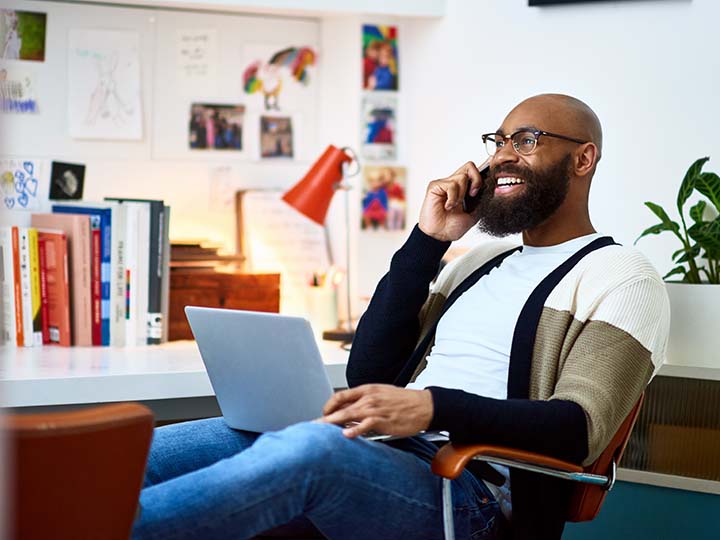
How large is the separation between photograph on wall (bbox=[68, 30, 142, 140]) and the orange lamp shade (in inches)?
22.8

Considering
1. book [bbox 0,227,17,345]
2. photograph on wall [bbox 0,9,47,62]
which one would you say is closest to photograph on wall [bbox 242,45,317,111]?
photograph on wall [bbox 0,9,47,62]

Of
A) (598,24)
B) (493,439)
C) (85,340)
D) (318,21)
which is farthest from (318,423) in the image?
(318,21)

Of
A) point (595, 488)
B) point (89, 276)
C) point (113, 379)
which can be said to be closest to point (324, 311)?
point (89, 276)

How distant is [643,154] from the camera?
2.54m

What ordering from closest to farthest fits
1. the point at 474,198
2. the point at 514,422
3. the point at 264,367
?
the point at 514,422, the point at 264,367, the point at 474,198

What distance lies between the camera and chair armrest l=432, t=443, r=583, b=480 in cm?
153

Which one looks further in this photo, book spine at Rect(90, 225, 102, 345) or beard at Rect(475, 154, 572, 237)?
book spine at Rect(90, 225, 102, 345)

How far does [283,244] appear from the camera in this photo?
124 inches

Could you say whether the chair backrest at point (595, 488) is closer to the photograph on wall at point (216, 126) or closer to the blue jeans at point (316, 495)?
the blue jeans at point (316, 495)

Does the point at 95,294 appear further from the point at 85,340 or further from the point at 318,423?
the point at 318,423

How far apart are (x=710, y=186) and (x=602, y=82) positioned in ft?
1.62

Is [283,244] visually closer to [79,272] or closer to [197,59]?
[197,59]

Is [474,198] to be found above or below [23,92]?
below

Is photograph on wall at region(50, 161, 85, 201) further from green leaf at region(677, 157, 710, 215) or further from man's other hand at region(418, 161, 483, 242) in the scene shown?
green leaf at region(677, 157, 710, 215)
